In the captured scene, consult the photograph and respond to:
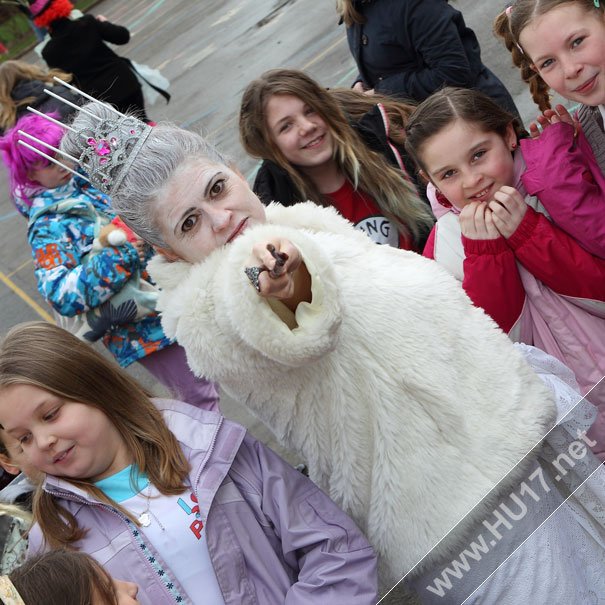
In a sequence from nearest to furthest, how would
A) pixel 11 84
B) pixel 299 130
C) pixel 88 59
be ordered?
pixel 299 130 < pixel 11 84 < pixel 88 59

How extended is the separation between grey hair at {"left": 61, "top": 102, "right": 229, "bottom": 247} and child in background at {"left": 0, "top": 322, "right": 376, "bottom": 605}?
0.43 meters

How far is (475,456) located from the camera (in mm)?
1823

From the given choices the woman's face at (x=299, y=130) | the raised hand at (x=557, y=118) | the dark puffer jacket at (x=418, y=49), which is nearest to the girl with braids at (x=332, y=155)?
the woman's face at (x=299, y=130)

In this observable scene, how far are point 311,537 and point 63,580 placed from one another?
2.09ft

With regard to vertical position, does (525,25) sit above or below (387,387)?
above

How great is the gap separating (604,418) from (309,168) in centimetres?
177

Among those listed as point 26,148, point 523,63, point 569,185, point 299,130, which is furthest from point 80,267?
point 569,185

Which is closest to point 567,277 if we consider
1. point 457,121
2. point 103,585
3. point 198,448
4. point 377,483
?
point 457,121

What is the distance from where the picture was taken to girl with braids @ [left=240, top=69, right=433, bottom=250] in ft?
9.98

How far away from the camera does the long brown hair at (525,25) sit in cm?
216

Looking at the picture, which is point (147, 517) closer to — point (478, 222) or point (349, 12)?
point (478, 222)

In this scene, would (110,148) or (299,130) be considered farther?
(299,130)

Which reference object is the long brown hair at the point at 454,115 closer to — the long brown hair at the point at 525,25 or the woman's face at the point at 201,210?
the long brown hair at the point at 525,25

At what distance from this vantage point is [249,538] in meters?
1.89
